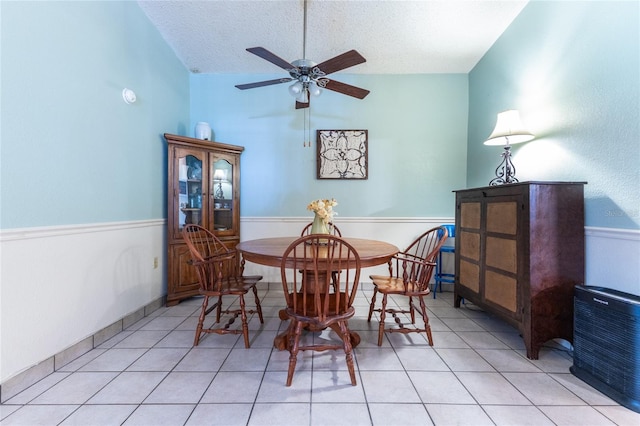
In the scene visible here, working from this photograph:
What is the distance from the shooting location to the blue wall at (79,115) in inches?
56.4

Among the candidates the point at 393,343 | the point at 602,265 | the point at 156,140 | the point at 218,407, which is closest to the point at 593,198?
the point at 602,265

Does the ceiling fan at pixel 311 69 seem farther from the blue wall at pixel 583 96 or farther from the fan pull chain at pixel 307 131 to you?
the blue wall at pixel 583 96

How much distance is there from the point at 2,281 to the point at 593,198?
3630mm

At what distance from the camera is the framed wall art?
3328 mm

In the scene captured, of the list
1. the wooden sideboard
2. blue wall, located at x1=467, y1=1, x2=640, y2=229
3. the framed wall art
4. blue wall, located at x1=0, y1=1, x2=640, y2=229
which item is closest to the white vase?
blue wall, located at x1=0, y1=1, x2=640, y2=229

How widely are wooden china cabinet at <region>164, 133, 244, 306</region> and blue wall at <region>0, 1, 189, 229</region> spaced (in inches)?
6.8

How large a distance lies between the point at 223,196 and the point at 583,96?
135 inches

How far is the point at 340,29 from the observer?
257 cm

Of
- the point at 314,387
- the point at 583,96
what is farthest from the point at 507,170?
the point at 314,387

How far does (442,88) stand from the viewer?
11.0 ft

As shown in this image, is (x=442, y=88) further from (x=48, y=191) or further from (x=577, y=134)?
(x=48, y=191)

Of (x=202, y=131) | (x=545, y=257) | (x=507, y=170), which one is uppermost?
(x=202, y=131)

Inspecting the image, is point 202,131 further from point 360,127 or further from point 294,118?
point 360,127

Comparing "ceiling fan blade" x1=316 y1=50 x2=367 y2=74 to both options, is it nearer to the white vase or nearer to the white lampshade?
the white lampshade
